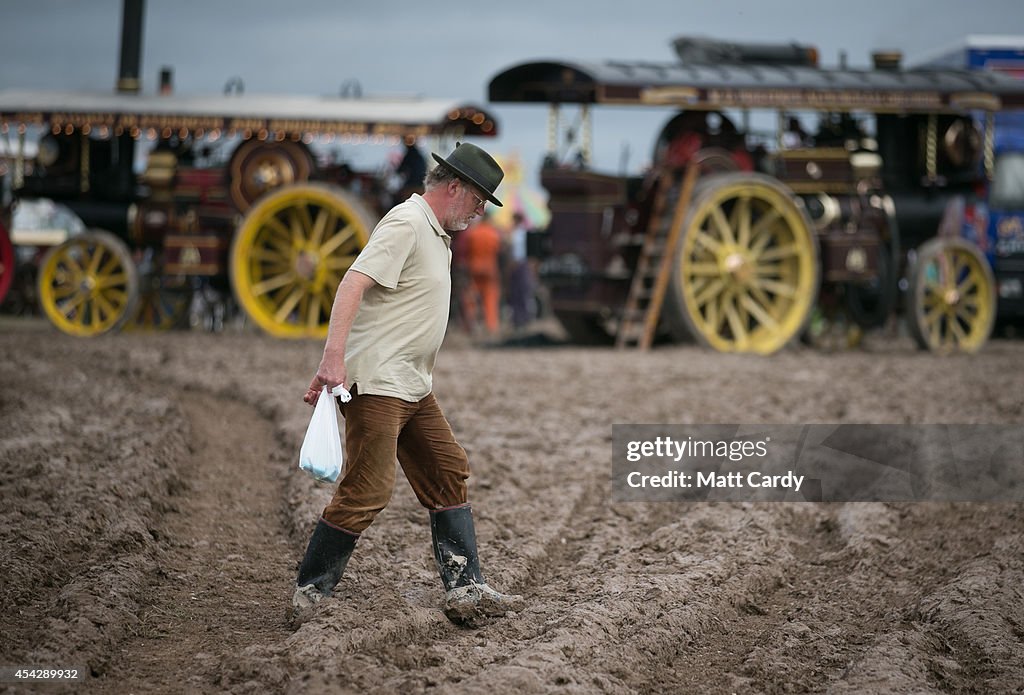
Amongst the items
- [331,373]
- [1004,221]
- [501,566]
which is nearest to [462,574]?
[501,566]

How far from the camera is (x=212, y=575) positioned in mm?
4734

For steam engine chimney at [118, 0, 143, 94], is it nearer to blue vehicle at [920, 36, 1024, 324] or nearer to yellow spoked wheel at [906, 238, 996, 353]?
yellow spoked wheel at [906, 238, 996, 353]

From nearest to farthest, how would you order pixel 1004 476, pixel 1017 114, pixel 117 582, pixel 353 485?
pixel 353 485
pixel 117 582
pixel 1004 476
pixel 1017 114

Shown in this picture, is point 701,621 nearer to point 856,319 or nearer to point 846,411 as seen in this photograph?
point 846,411

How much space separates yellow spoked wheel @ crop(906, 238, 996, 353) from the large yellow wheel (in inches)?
46.0

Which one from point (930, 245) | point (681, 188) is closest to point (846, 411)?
point (681, 188)

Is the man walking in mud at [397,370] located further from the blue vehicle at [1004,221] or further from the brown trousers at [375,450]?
the blue vehicle at [1004,221]

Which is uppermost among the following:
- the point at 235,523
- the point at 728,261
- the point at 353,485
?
the point at 728,261

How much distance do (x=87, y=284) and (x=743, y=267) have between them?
19.7 feet

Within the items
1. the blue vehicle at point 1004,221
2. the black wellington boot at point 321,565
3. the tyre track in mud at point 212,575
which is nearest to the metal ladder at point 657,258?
the blue vehicle at point 1004,221

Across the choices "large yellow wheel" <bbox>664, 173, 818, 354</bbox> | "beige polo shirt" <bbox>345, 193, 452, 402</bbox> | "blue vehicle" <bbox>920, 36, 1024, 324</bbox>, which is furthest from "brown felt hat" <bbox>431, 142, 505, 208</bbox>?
"blue vehicle" <bbox>920, 36, 1024, 324</bbox>

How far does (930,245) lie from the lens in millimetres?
12133

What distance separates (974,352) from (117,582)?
9.92 metres

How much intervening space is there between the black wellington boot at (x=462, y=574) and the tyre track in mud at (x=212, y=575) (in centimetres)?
51
